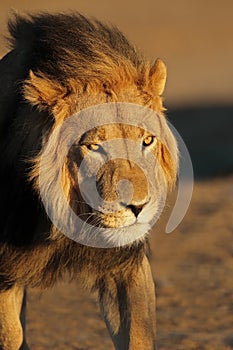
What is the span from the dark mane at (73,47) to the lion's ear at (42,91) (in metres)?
0.06

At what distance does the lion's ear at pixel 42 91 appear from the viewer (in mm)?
5238

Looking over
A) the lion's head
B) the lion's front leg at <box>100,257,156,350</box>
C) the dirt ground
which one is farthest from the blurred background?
the lion's front leg at <box>100,257,156,350</box>

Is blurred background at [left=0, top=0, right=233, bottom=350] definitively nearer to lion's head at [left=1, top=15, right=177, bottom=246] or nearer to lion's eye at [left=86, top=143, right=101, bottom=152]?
lion's head at [left=1, top=15, right=177, bottom=246]

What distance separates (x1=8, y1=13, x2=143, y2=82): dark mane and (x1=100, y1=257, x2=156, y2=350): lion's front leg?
1.00 metres

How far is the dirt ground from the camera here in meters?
7.25

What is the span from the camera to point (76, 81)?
5297mm

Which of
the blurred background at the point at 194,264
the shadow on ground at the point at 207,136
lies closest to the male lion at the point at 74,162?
the blurred background at the point at 194,264

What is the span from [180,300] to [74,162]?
10.5 ft

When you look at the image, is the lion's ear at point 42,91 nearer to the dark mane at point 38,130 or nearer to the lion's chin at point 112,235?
the dark mane at point 38,130

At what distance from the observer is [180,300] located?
8227 mm

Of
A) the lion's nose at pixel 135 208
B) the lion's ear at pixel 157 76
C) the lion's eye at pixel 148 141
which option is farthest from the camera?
the lion's ear at pixel 157 76

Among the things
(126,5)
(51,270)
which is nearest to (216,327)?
(51,270)

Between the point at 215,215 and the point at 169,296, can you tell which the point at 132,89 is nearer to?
the point at 169,296

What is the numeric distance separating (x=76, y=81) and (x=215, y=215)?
18.4ft
